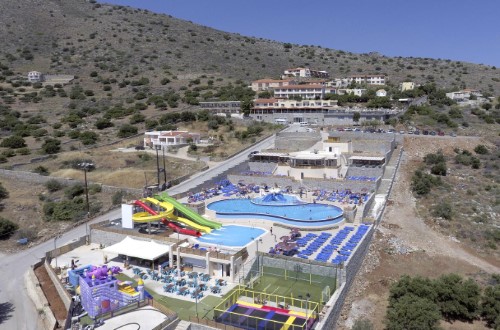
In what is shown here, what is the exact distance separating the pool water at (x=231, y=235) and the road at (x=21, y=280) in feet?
27.6

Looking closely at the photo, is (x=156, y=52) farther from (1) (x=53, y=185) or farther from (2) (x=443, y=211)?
(2) (x=443, y=211)

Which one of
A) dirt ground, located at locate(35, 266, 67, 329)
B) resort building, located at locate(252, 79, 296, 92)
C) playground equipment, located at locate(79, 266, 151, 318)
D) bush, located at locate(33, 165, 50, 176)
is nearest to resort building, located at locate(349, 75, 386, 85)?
resort building, located at locate(252, 79, 296, 92)

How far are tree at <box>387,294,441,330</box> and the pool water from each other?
971 cm

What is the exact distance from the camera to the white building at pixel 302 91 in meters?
76.0

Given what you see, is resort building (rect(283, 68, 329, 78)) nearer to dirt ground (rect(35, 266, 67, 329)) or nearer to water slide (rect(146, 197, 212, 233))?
water slide (rect(146, 197, 212, 233))

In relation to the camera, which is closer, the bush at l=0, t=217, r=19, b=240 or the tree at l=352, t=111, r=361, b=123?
the bush at l=0, t=217, r=19, b=240

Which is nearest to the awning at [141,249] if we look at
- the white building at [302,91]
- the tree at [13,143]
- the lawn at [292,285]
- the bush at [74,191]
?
the lawn at [292,285]

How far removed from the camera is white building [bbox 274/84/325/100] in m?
76.0

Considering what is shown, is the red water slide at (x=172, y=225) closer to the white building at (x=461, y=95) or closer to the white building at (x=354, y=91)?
the white building at (x=354, y=91)

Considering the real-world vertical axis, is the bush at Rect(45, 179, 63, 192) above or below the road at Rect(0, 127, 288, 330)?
above

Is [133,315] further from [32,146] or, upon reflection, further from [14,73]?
[14,73]

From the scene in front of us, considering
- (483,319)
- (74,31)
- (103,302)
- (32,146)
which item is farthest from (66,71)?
(483,319)

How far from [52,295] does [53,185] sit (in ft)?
68.2

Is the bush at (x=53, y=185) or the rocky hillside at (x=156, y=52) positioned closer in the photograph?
the bush at (x=53, y=185)
